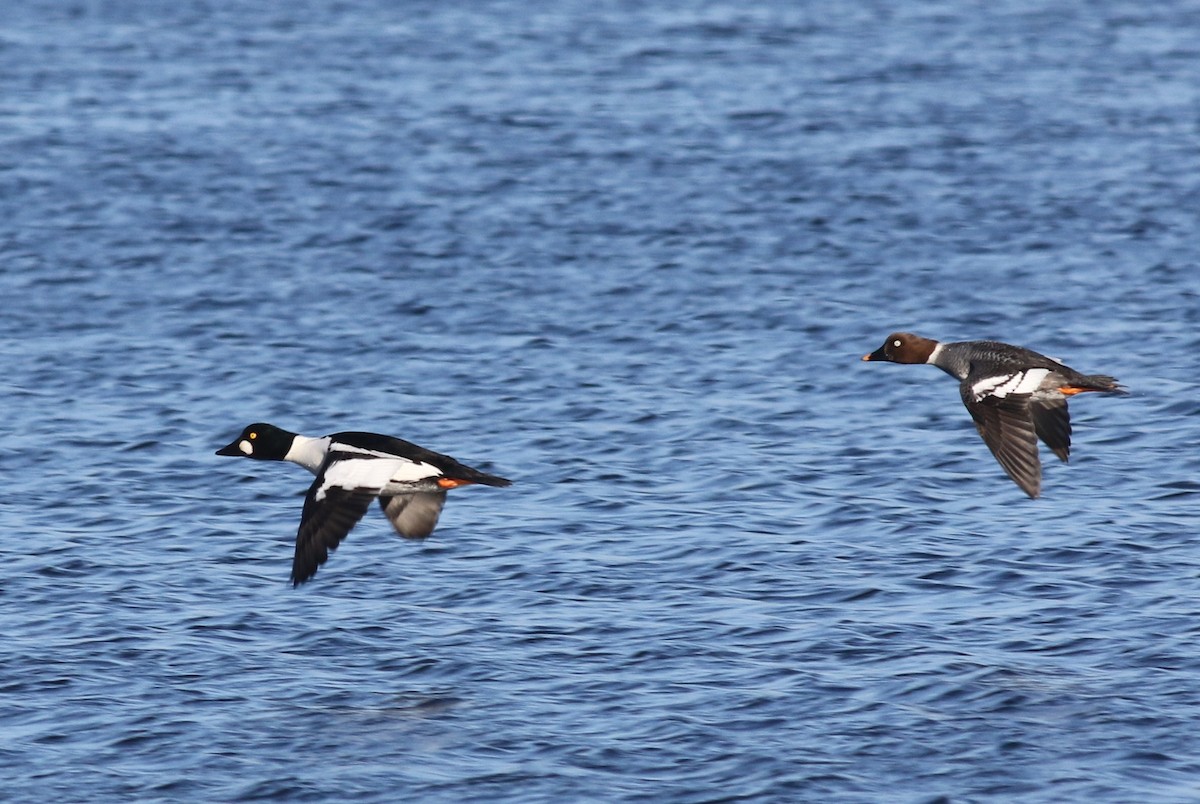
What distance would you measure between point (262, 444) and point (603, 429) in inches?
163

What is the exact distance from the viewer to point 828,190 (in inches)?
1126

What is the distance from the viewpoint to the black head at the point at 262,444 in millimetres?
14477

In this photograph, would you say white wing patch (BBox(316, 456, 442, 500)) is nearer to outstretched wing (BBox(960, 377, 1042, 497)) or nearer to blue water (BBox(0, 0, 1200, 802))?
blue water (BBox(0, 0, 1200, 802))

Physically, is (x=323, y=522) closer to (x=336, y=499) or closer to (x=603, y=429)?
(x=336, y=499)

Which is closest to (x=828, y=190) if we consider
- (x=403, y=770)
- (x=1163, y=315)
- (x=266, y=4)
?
(x=1163, y=315)

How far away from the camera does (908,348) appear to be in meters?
15.8

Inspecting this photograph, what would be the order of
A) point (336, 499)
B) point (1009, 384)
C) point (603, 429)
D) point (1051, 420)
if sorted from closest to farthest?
point (336, 499) < point (1009, 384) < point (1051, 420) < point (603, 429)

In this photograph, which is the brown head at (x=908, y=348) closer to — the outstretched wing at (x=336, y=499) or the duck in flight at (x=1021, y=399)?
the duck in flight at (x=1021, y=399)

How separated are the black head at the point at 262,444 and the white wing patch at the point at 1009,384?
17.4 ft

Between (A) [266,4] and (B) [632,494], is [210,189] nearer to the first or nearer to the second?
(B) [632,494]

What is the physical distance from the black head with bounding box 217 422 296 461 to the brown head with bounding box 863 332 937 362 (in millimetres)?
4957

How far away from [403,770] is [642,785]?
143cm

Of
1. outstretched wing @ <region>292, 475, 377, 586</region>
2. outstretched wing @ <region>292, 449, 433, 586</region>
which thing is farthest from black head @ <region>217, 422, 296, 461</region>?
outstretched wing @ <region>292, 475, 377, 586</region>

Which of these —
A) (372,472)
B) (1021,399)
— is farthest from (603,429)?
(1021,399)
